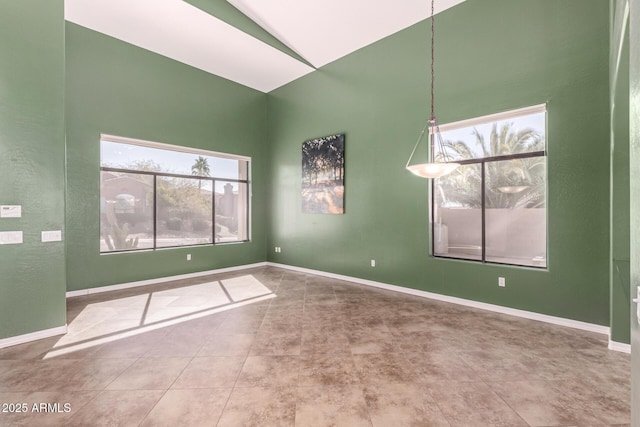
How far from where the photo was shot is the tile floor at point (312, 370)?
7.06ft

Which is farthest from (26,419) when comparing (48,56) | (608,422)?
(608,422)

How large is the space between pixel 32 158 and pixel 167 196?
9.37ft

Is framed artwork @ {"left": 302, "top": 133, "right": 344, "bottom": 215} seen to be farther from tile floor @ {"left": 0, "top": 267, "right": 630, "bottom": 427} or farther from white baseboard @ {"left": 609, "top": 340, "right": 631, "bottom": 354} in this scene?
white baseboard @ {"left": 609, "top": 340, "right": 631, "bottom": 354}

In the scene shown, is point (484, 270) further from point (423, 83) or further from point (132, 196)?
point (132, 196)

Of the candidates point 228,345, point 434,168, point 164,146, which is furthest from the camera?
point 164,146

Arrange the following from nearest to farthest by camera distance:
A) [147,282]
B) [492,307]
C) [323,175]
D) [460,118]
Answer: [492,307] → [460,118] → [147,282] → [323,175]

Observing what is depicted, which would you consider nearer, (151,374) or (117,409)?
(117,409)

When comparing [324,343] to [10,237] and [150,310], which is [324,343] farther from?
[10,237]

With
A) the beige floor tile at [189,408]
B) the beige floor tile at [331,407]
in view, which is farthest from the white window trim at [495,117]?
the beige floor tile at [189,408]

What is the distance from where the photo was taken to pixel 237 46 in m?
5.56

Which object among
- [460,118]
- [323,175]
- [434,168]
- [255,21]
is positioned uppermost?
[255,21]

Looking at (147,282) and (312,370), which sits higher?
(147,282)

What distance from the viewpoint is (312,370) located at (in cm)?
273

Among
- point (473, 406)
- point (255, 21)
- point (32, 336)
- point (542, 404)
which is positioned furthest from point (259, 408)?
point (255, 21)
